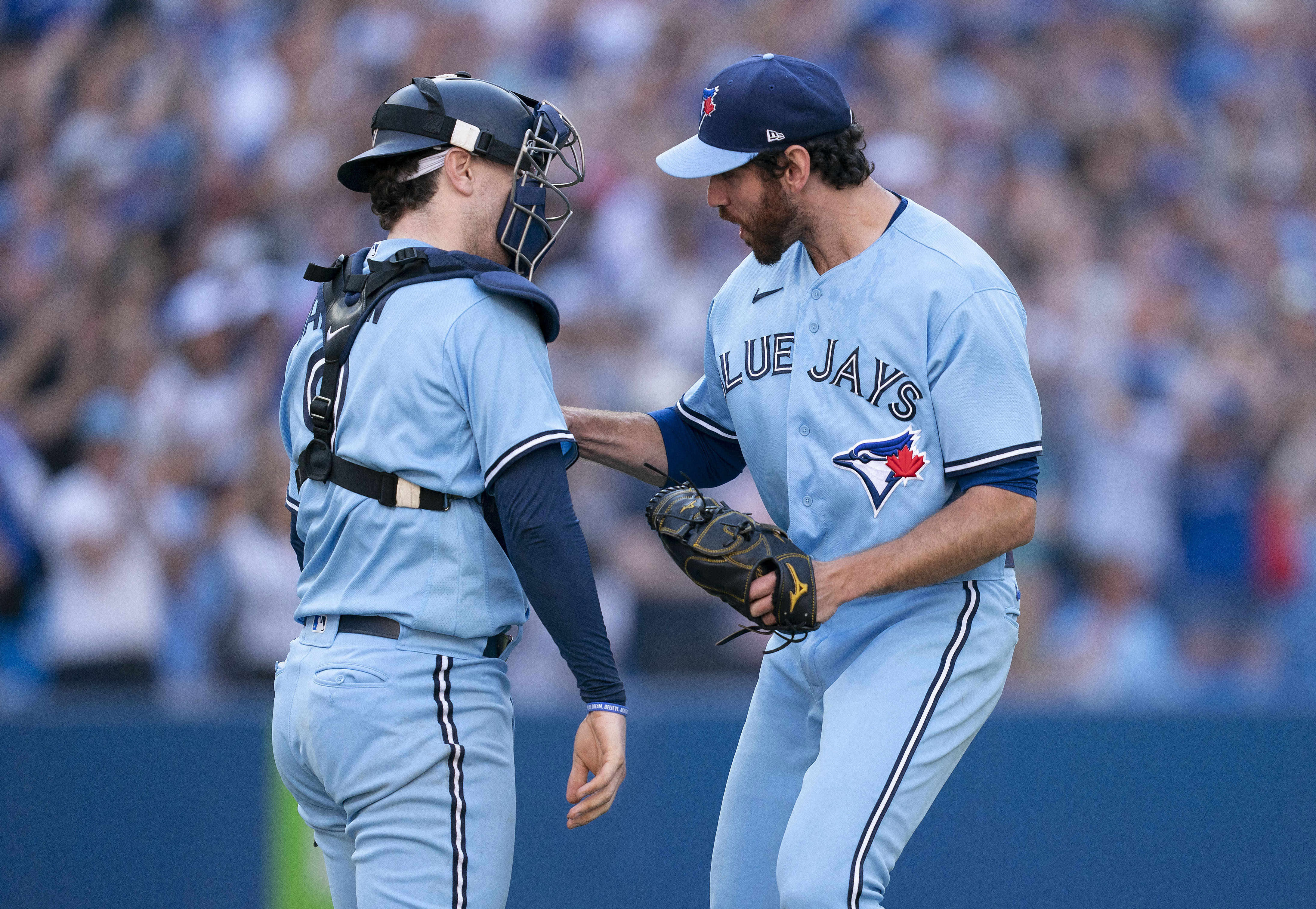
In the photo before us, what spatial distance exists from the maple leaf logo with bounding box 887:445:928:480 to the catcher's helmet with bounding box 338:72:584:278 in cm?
92

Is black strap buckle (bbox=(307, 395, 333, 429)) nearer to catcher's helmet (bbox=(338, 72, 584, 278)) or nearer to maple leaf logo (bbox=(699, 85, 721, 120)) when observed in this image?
catcher's helmet (bbox=(338, 72, 584, 278))

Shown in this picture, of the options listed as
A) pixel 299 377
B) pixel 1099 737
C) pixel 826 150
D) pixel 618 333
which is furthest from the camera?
pixel 618 333

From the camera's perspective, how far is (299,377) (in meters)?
2.93

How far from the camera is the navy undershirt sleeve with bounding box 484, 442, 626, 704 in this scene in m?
2.66

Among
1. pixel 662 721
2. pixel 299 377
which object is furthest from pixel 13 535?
pixel 299 377

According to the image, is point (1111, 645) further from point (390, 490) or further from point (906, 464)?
point (390, 490)

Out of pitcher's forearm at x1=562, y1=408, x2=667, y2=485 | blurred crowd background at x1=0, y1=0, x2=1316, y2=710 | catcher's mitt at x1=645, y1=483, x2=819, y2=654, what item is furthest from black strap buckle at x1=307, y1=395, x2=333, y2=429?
blurred crowd background at x1=0, y1=0, x2=1316, y2=710

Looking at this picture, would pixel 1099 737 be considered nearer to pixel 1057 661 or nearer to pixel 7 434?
pixel 1057 661

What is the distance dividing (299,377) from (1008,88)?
7.18 metres

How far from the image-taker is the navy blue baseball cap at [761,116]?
3135 mm

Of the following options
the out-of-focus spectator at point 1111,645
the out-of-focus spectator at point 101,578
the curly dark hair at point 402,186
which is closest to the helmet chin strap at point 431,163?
the curly dark hair at point 402,186

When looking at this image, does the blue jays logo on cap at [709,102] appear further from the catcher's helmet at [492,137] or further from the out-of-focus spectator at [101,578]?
the out-of-focus spectator at [101,578]

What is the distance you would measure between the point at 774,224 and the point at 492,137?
0.72 meters

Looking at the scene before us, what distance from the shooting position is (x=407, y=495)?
2719 mm
